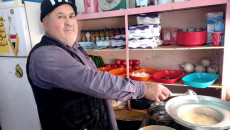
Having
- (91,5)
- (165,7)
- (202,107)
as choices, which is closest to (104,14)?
(91,5)

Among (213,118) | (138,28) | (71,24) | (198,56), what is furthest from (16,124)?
(198,56)

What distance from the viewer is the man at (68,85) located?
0.85 meters

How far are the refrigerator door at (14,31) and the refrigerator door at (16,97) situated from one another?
12 cm

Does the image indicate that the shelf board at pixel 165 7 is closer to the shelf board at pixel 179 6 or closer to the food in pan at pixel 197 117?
the shelf board at pixel 179 6

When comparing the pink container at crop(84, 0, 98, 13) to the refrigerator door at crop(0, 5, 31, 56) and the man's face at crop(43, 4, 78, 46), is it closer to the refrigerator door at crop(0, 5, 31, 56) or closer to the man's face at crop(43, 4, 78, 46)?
the refrigerator door at crop(0, 5, 31, 56)

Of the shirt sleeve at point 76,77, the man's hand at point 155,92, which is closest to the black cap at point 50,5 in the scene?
the shirt sleeve at point 76,77

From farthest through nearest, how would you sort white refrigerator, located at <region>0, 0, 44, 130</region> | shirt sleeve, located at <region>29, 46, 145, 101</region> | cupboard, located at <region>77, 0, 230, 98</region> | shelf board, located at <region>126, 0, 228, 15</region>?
white refrigerator, located at <region>0, 0, 44, 130</region>, cupboard, located at <region>77, 0, 230, 98</region>, shelf board, located at <region>126, 0, 228, 15</region>, shirt sleeve, located at <region>29, 46, 145, 101</region>

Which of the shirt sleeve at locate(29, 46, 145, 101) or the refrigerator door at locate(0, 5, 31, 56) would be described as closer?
the shirt sleeve at locate(29, 46, 145, 101)

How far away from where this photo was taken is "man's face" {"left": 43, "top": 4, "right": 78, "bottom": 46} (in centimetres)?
113

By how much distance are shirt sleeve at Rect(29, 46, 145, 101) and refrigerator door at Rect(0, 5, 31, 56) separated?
3.60 feet

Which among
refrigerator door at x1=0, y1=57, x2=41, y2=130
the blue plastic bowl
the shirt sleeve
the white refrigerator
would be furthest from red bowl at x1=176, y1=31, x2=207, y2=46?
refrigerator door at x1=0, y1=57, x2=41, y2=130

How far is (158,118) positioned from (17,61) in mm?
1695

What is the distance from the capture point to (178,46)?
6.06ft

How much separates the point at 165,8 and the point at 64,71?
1.26 m
